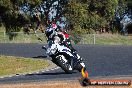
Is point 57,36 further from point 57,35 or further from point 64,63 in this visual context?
point 64,63

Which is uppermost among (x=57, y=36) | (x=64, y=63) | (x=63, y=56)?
(x=57, y=36)

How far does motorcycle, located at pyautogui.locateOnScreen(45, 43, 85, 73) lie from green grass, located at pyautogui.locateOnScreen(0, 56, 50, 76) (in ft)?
18.9

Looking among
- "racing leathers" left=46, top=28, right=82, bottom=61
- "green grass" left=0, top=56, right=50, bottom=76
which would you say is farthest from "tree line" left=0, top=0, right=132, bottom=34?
"racing leathers" left=46, top=28, right=82, bottom=61

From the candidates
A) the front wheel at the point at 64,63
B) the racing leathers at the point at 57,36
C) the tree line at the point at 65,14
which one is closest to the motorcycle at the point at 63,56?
the front wheel at the point at 64,63

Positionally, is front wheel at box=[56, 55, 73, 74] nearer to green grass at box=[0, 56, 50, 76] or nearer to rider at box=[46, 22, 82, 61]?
rider at box=[46, 22, 82, 61]

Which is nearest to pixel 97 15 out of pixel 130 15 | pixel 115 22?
pixel 115 22

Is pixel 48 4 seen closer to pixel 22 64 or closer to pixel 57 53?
pixel 22 64

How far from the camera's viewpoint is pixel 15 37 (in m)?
43.9

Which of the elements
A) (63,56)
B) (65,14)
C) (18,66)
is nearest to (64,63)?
(63,56)

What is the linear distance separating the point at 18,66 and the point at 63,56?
8044 mm

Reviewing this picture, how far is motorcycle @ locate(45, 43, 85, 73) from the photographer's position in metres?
13.2


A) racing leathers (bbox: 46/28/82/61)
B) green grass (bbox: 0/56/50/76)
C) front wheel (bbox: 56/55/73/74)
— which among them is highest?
racing leathers (bbox: 46/28/82/61)

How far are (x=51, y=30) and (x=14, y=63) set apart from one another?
32.5 ft

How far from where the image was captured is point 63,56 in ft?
45.1
